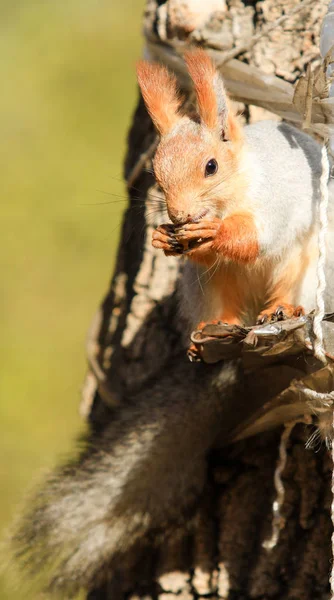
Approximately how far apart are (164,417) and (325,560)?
34 centimetres

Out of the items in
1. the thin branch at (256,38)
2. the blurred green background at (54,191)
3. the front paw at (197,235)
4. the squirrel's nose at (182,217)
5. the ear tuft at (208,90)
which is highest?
the ear tuft at (208,90)

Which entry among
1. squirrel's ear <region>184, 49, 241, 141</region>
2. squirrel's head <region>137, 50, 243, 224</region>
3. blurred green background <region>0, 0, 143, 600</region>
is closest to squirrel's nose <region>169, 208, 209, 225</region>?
squirrel's head <region>137, 50, 243, 224</region>

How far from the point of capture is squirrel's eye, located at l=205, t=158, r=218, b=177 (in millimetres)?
1098

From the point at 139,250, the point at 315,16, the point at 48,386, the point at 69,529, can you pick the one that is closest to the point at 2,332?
the point at 48,386

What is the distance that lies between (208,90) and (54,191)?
6.34 ft

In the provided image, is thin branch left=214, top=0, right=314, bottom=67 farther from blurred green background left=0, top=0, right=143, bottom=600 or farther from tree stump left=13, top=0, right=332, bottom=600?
blurred green background left=0, top=0, right=143, bottom=600

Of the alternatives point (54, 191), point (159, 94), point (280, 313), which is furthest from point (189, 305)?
point (54, 191)

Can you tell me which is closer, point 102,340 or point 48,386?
point 102,340

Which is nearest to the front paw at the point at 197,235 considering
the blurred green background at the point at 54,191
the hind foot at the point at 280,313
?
the hind foot at the point at 280,313

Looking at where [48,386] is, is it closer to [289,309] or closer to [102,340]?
[102,340]

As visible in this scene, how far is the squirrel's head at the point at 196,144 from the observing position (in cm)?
106

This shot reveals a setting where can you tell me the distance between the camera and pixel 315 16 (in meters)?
1.45

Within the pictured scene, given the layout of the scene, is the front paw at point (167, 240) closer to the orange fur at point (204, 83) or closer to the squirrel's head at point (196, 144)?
the squirrel's head at point (196, 144)

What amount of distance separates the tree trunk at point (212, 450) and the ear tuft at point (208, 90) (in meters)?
0.21
